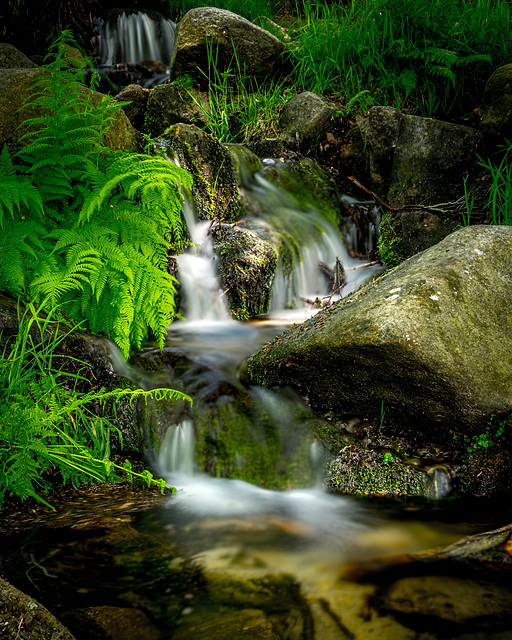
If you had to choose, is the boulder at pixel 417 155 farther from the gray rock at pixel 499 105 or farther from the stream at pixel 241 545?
the stream at pixel 241 545

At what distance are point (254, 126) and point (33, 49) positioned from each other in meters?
5.27

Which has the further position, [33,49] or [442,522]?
[33,49]

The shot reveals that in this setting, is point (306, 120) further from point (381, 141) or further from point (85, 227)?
point (85, 227)

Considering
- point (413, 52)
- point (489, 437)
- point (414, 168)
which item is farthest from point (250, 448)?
point (413, 52)

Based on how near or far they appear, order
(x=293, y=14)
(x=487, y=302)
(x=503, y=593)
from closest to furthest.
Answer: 1. (x=503, y=593)
2. (x=487, y=302)
3. (x=293, y=14)

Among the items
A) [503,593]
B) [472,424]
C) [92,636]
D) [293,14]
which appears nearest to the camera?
[92,636]

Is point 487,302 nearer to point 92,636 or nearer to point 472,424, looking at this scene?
point 472,424

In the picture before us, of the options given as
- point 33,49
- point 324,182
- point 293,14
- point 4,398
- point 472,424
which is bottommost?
point 472,424

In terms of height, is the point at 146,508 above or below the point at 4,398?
below

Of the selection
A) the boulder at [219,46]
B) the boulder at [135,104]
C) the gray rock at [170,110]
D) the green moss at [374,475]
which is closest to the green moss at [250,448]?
the green moss at [374,475]

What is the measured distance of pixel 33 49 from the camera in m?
9.91

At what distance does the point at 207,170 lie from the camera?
5.80m

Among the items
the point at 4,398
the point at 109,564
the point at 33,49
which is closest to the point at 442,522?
the point at 109,564

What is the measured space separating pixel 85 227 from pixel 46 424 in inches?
59.1
